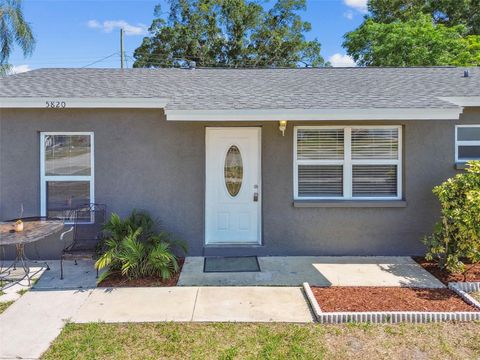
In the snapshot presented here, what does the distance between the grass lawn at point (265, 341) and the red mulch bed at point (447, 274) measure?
5.08 feet

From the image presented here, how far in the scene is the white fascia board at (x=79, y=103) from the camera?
691 centimetres

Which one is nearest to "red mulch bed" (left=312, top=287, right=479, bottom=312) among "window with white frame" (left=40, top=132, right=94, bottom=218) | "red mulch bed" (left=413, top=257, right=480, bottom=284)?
"red mulch bed" (left=413, top=257, right=480, bottom=284)

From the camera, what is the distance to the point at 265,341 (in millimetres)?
4281

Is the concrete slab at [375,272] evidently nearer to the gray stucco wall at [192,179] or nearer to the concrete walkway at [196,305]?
the gray stucco wall at [192,179]

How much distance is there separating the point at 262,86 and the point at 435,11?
26.3 meters

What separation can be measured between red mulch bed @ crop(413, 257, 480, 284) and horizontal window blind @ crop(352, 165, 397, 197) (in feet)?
5.13

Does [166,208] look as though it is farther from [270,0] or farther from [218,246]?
[270,0]

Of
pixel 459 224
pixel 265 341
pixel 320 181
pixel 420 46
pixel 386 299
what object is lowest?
pixel 265 341

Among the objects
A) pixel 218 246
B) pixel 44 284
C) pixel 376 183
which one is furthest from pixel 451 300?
pixel 44 284

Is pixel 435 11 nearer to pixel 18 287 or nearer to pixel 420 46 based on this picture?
pixel 420 46

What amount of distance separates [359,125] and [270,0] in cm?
2588

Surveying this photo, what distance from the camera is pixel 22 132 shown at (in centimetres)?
724

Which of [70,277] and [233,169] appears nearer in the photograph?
[70,277]

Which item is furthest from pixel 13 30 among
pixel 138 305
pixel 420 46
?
pixel 420 46
